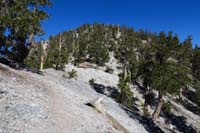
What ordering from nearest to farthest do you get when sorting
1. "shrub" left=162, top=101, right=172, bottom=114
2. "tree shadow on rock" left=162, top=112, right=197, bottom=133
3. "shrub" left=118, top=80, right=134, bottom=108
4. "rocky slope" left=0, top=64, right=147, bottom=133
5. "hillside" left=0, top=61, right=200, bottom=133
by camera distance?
"rocky slope" left=0, top=64, right=147, bottom=133
"hillside" left=0, top=61, right=200, bottom=133
"shrub" left=118, top=80, right=134, bottom=108
"tree shadow on rock" left=162, top=112, right=197, bottom=133
"shrub" left=162, top=101, right=172, bottom=114

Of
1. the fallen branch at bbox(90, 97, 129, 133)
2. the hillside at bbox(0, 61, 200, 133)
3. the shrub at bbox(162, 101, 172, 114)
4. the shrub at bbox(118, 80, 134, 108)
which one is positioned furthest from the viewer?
the shrub at bbox(162, 101, 172, 114)

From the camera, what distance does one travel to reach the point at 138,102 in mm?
53500

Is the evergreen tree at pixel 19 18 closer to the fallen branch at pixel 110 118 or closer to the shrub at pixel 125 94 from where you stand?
the fallen branch at pixel 110 118

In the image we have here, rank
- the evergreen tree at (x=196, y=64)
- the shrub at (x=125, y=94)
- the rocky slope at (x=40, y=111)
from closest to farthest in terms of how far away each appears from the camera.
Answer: the rocky slope at (x=40, y=111)
the shrub at (x=125, y=94)
the evergreen tree at (x=196, y=64)

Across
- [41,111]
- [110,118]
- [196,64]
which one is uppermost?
[196,64]

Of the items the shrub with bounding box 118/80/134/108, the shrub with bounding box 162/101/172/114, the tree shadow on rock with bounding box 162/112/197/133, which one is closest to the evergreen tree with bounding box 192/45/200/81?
the tree shadow on rock with bounding box 162/112/197/133

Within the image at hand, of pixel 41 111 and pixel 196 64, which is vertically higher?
pixel 196 64

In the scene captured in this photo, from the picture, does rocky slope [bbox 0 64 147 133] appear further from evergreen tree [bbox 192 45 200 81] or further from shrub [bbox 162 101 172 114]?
evergreen tree [bbox 192 45 200 81]

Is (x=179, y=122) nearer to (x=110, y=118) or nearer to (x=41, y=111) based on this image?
(x=110, y=118)

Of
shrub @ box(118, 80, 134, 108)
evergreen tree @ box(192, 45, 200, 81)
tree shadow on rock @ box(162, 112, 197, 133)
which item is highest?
evergreen tree @ box(192, 45, 200, 81)

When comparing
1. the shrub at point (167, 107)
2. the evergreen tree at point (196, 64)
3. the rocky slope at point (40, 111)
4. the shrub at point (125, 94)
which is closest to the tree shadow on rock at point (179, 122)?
the shrub at point (167, 107)

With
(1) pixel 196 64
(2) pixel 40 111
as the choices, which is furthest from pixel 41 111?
(1) pixel 196 64

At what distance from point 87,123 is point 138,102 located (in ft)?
115

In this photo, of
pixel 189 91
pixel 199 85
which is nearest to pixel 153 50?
pixel 199 85
